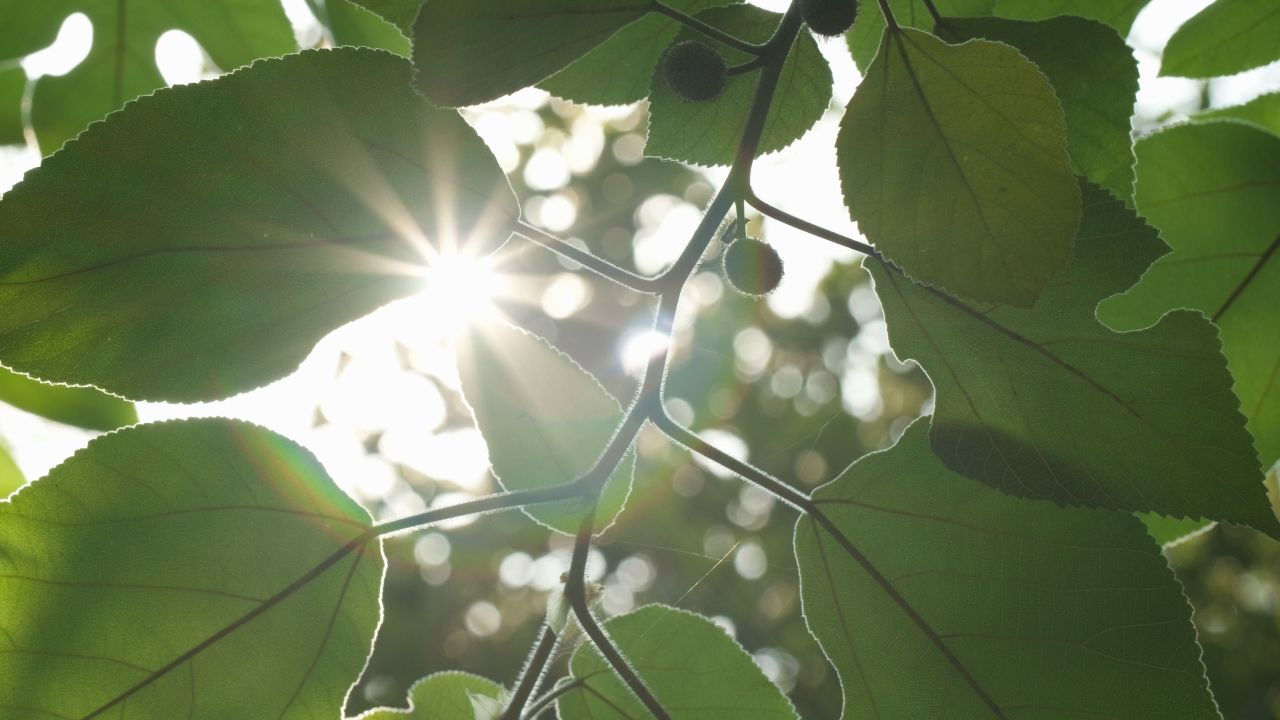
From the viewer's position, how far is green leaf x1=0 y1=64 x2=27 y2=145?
146 centimetres

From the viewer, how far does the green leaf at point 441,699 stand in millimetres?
1149

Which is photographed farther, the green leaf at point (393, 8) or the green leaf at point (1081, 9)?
the green leaf at point (1081, 9)

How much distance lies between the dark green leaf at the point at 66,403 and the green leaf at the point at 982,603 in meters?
0.90

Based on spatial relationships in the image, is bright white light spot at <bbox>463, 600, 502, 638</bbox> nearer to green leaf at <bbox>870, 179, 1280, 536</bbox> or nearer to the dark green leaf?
the dark green leaf

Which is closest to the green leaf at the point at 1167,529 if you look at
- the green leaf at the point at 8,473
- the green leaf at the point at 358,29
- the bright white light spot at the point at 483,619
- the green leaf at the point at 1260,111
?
the green leaf at the point at 1260,111

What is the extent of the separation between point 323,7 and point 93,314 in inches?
26.6

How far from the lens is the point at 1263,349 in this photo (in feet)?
4.17

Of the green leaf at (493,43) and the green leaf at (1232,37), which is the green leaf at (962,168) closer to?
the green leaf at (493,43)

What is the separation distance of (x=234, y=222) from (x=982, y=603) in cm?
66

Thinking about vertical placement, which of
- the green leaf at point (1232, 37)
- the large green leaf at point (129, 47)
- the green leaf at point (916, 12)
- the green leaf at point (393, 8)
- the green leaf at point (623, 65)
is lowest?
the green leaf at point (393, 8)

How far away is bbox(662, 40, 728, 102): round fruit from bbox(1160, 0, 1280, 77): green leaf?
2.29ft

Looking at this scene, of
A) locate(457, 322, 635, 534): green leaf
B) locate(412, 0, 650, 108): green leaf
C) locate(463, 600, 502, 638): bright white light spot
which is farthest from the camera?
locate(463, 600, 502, 638): bright white light spot

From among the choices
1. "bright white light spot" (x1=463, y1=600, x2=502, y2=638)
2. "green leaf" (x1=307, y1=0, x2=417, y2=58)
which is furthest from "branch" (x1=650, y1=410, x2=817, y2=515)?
"bright white light spot" (x1=463, y1=600, x2=502, y2=638)

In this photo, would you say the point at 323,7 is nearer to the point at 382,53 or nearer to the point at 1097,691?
the point at 382,53
